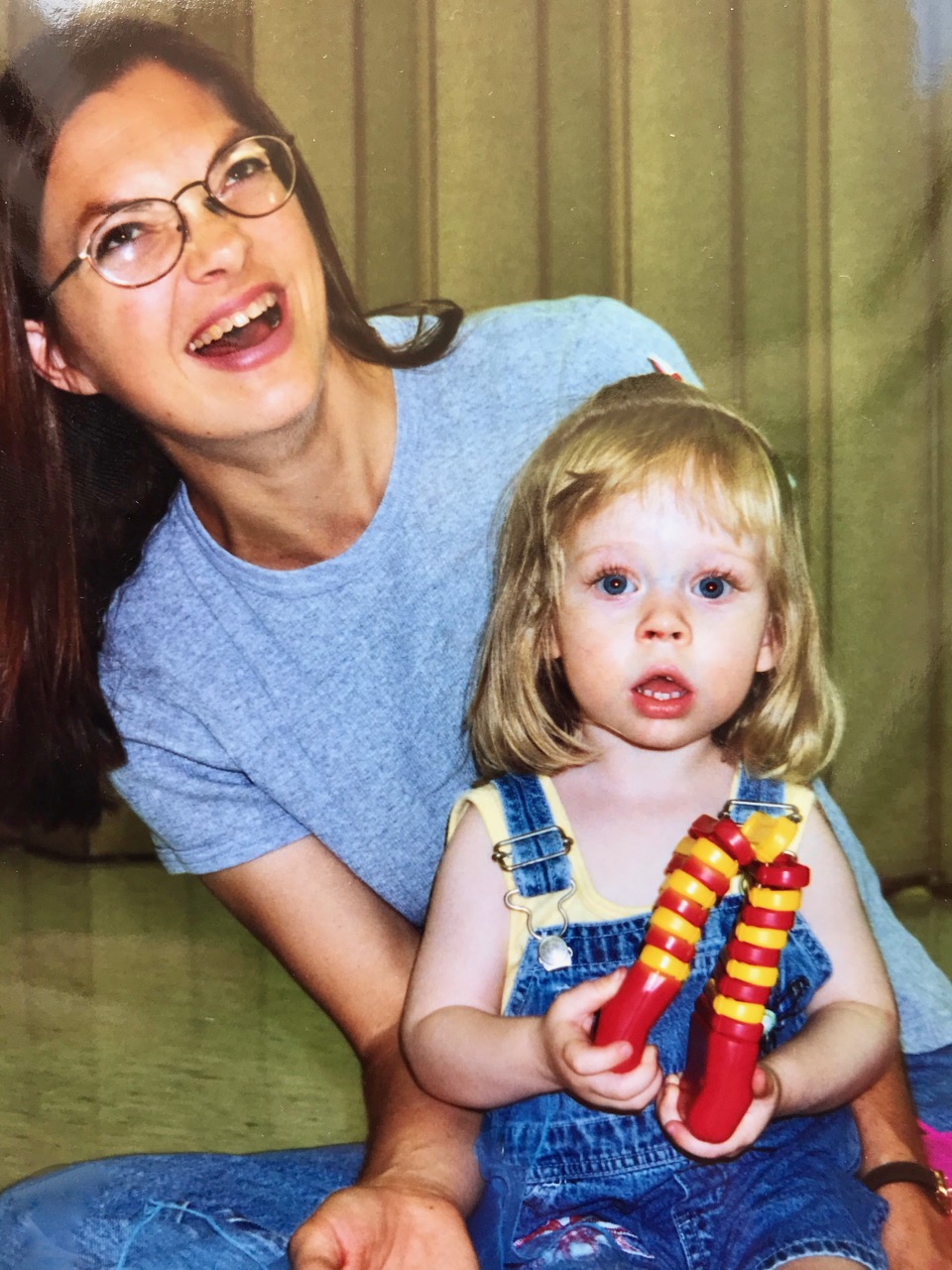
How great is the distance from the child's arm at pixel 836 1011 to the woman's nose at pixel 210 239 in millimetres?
527

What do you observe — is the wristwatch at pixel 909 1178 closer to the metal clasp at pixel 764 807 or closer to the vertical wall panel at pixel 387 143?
the metal clasp at pixel 764 807

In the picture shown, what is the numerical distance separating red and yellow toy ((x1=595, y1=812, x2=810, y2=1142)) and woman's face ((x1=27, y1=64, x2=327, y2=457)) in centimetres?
42

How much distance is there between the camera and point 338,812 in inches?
40.3

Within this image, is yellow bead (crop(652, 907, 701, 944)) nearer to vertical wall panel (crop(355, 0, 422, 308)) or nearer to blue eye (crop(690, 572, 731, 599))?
blue eye (crop(690, 572, 731, 599))

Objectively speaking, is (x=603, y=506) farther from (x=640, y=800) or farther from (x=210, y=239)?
(x=210, y=239)

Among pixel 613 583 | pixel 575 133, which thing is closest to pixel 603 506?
pixel 613 583

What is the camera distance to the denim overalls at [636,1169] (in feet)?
2.67

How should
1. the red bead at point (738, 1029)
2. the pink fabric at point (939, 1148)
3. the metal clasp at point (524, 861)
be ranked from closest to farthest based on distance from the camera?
1. the red bead at point (738, 1029)
2. the metal clasp at point (524, 861)
3. the pink fabric at point (939, 1148)

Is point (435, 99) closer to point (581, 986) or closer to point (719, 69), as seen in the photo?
point (719, 69)

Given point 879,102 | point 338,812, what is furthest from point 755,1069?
point 879,102

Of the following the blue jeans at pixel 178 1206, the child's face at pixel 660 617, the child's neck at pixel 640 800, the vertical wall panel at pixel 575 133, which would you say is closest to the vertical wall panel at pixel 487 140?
the vertical wall panel at pixel 575 133

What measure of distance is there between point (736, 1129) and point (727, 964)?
0.09 m

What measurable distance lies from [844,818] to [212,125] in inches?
25.0

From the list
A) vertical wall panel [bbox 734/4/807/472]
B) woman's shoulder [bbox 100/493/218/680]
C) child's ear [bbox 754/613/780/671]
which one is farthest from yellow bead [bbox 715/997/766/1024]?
woman's shoulder [bbox 100/493/218/680]
